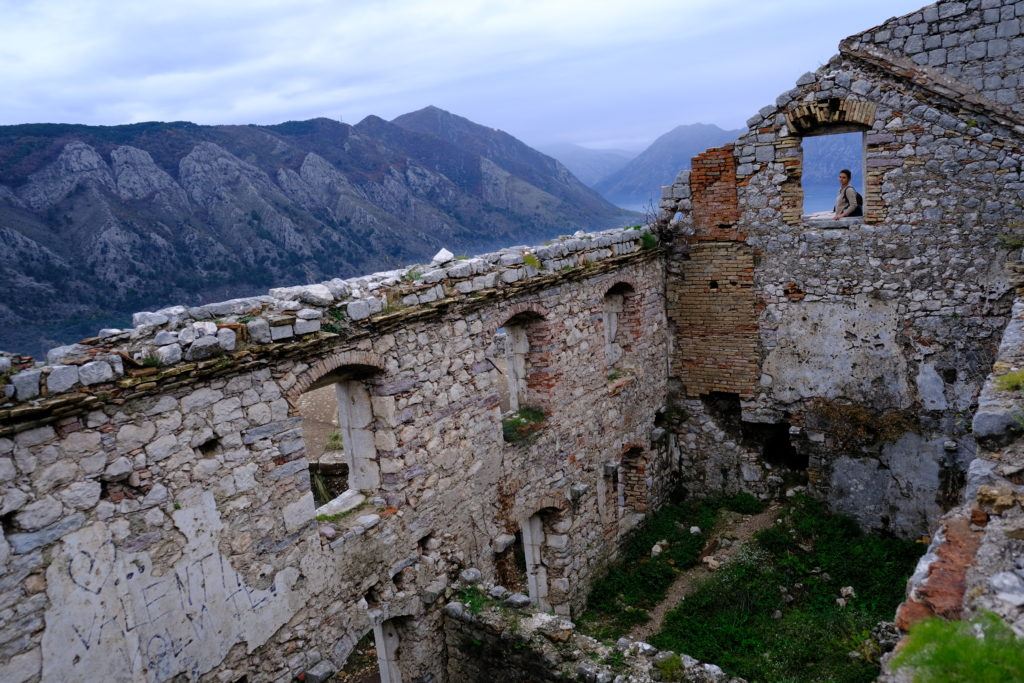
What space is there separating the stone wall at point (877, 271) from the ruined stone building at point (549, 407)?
4 cm

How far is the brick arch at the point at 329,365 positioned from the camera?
610 cm

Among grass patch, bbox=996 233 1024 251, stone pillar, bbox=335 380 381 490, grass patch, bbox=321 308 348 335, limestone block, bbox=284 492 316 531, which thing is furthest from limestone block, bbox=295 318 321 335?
grass patch, bbox=996 233 1024 251

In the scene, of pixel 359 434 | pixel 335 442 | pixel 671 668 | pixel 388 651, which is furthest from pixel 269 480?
A: pixel 335 442

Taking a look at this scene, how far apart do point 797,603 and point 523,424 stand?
4525 mm

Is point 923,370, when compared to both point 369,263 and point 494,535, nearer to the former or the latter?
point 494,535

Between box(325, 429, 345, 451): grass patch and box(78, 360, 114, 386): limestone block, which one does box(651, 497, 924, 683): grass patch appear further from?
box(78, 360, 114, 386): limestone block

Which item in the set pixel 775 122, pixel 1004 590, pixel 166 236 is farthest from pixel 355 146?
pixel 1004 590

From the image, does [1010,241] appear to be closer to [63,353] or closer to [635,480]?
[635,480]

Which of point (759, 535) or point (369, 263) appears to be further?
point (369, 263)

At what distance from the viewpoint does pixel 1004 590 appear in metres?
3.12

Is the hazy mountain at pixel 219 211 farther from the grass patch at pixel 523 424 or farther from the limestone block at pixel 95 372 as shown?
the limestone block at pixel 95 372

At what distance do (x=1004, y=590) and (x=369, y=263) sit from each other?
20496 mm

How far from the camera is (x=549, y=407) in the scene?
9.45 meters

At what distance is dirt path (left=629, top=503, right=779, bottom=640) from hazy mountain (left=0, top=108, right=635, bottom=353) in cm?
1238
